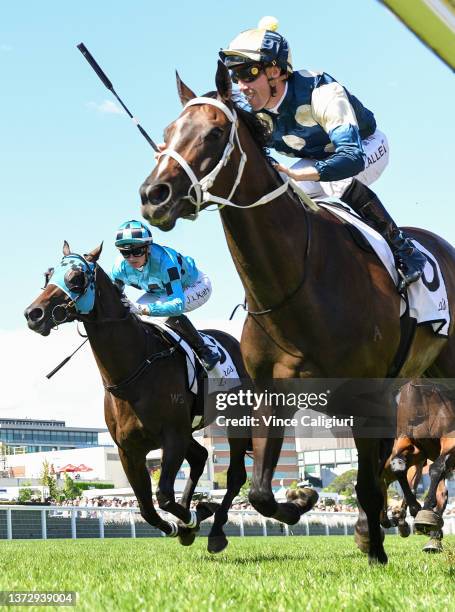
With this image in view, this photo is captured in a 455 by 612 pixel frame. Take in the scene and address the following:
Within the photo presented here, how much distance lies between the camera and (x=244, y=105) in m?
5.50

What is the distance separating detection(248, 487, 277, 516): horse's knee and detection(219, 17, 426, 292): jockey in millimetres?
1532

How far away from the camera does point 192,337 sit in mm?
9000

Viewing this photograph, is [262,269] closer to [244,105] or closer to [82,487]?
[244,105]

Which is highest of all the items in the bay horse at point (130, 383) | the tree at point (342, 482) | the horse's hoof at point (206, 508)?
the bay horse at point (130, 383)

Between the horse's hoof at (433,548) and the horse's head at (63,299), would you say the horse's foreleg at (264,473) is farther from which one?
the horse's hoof at (433,548)

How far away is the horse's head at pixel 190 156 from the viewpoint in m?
4.23

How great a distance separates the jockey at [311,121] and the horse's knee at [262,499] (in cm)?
153

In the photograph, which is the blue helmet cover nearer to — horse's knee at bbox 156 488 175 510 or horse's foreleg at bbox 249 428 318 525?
horse's knee at bbox 156 488 175 510

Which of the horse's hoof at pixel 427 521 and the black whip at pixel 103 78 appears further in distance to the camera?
the horse's hoof at pixel 427 521

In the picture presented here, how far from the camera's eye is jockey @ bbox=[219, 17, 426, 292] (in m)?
5.15

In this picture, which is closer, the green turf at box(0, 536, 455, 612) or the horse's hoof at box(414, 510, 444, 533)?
the green turf at box(0, 536, 455, 612)

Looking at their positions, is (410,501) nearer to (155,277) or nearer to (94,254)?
(155,277)

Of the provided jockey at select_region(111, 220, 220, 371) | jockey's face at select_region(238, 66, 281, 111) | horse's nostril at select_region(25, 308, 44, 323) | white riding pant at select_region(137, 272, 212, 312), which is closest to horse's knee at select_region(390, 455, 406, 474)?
jockey at select_region(111, 220, 220, 371)

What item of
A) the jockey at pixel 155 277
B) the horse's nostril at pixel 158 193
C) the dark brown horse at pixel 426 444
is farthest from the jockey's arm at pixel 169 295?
the horse's nostril at pixel 158 193
